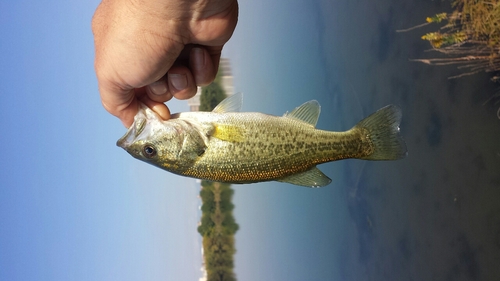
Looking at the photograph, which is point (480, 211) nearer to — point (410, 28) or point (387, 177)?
→ point (387, 177)

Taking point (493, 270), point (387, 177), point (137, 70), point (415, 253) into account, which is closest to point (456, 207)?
point (493, 270)

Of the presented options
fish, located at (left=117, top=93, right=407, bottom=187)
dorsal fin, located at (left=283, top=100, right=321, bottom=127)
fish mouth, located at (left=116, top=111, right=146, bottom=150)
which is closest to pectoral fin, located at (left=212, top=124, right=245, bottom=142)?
fish, located at (left=117, top=93, right=407, bottom=187)

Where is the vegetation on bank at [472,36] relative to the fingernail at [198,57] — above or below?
above

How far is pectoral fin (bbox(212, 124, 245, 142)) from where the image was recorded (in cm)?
221

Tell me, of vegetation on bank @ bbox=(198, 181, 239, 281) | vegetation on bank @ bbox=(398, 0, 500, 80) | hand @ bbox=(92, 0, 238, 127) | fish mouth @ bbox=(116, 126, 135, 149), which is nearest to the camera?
hand @ bbox=(92, 0, 238, 127)

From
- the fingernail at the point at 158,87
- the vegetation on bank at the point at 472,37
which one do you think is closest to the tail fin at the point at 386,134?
the fingernail at the point at 158,87

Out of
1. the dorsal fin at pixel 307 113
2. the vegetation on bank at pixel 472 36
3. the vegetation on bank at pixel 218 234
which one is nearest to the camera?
the dorsal fin at pixel 307 113

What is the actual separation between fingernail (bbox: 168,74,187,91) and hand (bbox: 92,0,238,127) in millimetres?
37

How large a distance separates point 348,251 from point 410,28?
7351 mm

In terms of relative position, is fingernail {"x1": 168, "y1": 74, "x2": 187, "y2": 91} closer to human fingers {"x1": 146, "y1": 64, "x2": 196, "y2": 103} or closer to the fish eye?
human fingers {"x1": 146, "y1": 64, "x2": 196, "y2": 103}

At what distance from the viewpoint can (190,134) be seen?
2.18 m

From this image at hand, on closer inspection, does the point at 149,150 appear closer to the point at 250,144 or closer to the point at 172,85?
the point at 172,85

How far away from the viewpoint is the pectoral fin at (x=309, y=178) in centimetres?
219

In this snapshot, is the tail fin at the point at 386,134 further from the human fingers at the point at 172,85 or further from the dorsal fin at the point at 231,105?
the human fingers at the point at 172,85
